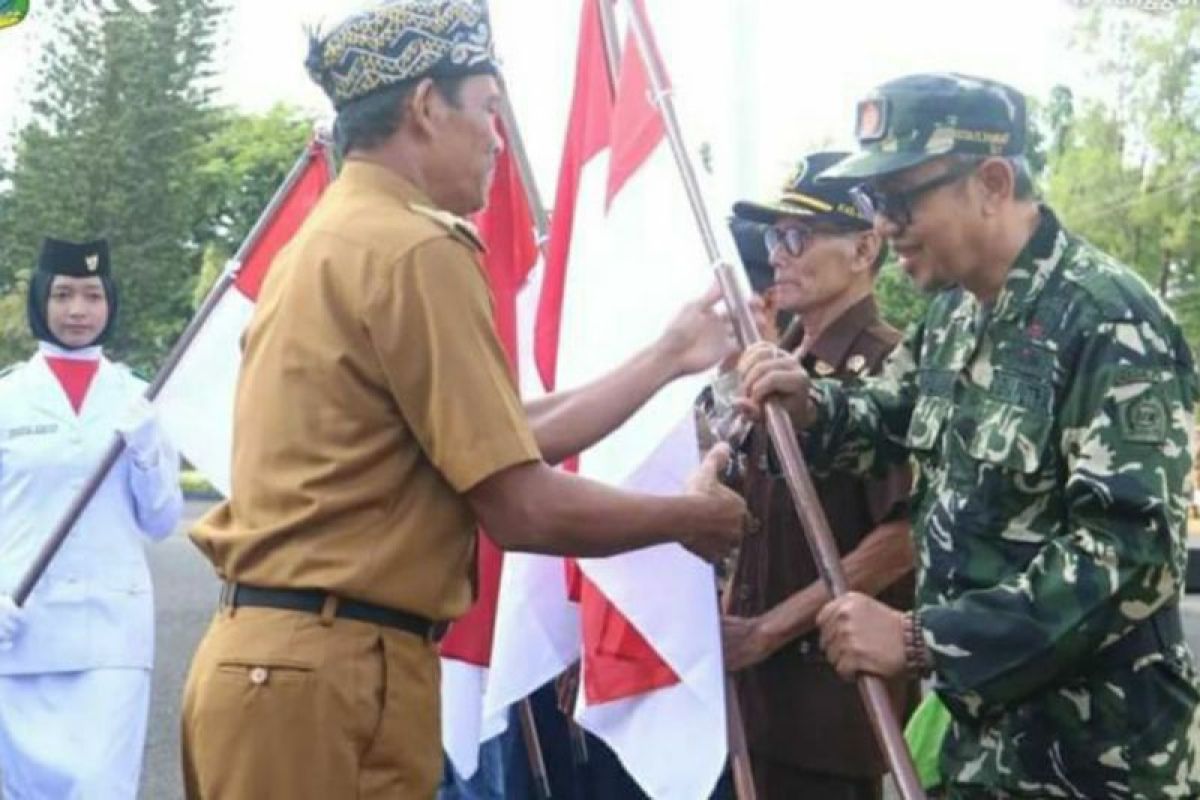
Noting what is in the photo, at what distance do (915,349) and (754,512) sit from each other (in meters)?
0.76

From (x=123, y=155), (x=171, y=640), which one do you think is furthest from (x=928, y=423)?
(x=123, y=155)

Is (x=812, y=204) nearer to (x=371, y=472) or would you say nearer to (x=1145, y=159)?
(x=371, y=472)

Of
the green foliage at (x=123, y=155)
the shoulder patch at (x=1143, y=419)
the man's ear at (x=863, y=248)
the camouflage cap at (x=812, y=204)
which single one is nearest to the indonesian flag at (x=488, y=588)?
the camouflage cap at (x=812, y=204)

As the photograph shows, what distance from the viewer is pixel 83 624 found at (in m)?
5.99

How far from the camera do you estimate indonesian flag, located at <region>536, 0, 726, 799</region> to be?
158 inches

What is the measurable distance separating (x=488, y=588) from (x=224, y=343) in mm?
1458

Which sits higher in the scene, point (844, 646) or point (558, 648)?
point (844, 646)

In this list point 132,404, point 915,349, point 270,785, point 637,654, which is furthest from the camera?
point 132,404

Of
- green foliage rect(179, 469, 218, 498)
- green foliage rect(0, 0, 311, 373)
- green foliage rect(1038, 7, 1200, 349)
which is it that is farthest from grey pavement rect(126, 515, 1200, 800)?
green foliage rect(0, 0, 311, 373)

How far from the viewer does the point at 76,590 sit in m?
6.00

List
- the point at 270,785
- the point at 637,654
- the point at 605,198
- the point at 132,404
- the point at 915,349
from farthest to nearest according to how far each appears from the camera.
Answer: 1. the point at 132,404
2. the point at 605,198
3. the point at 637,654
4. the point at 915,349
5. the point at 270,785

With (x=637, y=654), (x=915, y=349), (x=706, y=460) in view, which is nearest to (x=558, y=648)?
(x=637, y=654)

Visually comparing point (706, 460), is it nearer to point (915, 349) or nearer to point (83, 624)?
point (915, 349)

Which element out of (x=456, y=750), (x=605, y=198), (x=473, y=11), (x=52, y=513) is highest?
(x=473, y=11)
